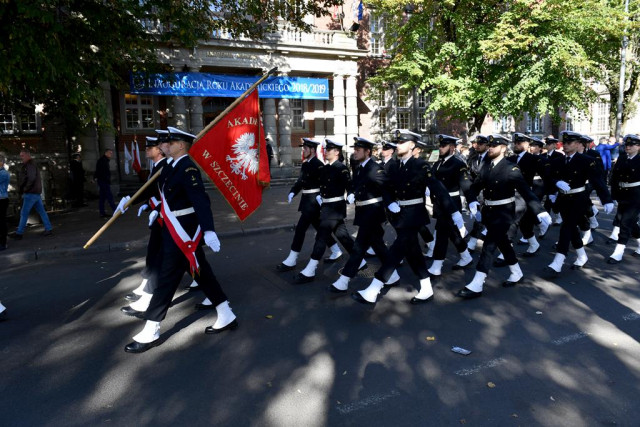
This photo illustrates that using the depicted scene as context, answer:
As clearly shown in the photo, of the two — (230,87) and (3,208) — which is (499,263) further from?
(230,87)

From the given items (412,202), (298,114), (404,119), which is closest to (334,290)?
(412,202)

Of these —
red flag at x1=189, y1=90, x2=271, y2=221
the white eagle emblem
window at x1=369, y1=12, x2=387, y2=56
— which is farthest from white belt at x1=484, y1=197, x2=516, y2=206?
window at x1=369, y1=12, x2=387, y2=56

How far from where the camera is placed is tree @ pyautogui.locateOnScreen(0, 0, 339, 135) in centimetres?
823

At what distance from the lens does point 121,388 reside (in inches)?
153

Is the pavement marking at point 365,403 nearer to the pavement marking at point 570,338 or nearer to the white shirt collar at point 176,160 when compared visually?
the pavement marking at point 570,338

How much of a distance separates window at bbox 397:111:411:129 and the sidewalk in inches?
713

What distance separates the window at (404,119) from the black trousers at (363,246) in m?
26.5

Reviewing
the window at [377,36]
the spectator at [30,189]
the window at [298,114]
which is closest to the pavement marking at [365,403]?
the spectator at [30,189]

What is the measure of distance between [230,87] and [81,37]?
40.3ft

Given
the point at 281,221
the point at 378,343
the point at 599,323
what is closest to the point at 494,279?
the point at 599,323

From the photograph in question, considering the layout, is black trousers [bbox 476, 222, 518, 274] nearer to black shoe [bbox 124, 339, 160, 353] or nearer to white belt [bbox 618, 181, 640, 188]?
white belt [bbox 618, 181, 640, 188]

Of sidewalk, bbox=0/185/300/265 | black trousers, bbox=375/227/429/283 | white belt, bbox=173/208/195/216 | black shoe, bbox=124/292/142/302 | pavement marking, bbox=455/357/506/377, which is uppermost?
white belt, bbox=173/208/195/216

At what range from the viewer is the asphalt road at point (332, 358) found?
11.5 ft

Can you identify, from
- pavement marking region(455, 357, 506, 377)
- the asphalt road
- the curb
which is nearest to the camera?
the asphalt road
